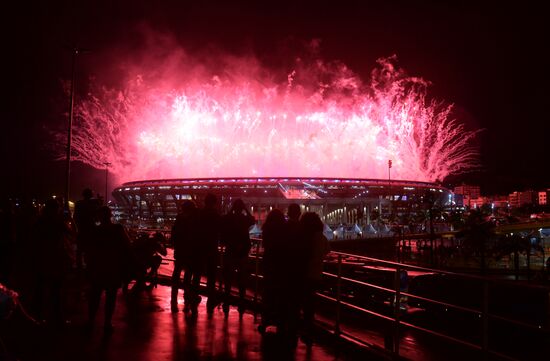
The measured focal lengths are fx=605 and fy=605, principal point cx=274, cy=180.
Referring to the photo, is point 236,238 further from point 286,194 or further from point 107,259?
point 286,194

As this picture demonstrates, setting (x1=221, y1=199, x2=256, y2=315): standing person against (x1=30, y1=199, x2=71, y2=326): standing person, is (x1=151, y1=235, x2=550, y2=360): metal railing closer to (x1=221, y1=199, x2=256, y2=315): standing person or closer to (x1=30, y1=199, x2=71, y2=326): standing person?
(x1=221, y1=199, x2=256, y2=315): standing person

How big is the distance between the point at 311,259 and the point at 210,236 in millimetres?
2483

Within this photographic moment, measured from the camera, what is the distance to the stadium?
82000 millimetres

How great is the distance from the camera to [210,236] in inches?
385

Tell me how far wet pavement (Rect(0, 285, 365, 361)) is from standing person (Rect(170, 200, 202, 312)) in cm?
40

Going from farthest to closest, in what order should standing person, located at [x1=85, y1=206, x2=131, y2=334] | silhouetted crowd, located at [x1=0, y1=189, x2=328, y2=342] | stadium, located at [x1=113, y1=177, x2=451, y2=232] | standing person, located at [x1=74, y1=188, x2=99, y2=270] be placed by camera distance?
stadium, located at [x1=113, y1=177, x2=451, y2=232] → standing person, located at [x1=74, y1=188, x2=99, y2=270] → standing person, located at [x1=85, y1=206, x2=131, y2=334] → silhouetted crowd, located at [x1=0, y1=189, x2=328, y2=342]

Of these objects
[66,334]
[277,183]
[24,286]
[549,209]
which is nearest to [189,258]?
[66,334]

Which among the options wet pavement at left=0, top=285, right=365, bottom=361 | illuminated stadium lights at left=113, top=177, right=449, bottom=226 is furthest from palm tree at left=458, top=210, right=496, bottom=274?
illuminated stadium lights at left=113, top=177, right=449, bottom=226

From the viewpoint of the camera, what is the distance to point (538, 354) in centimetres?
1207

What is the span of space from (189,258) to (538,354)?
732cm

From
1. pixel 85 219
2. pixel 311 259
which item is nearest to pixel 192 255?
pixel 85 219

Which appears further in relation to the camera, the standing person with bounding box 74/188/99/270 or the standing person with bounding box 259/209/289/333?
the standing person with bounding box 74/188/99/270

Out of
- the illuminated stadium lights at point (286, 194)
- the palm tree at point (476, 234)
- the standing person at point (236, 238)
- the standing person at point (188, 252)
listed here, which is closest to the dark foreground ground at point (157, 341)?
the standing person at point (188, 252)

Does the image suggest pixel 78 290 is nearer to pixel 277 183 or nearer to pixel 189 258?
pixel 189 258
